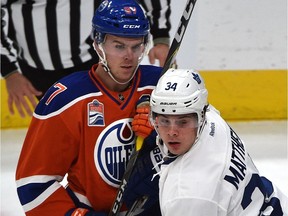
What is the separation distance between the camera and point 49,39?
4.22 metres

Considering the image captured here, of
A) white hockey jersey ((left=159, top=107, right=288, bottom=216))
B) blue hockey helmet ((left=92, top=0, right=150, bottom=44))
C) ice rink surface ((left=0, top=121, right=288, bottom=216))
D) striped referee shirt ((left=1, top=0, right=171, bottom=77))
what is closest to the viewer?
white hockey jersey ((left=159, top=107, right=288, bottom=216))

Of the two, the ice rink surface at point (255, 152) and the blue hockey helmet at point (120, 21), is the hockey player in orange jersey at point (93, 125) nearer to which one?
the blue hockey helmet at point (120, 21)

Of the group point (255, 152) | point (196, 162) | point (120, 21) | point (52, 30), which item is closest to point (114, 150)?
point (120, 21)

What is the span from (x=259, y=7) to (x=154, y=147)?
2.64 m

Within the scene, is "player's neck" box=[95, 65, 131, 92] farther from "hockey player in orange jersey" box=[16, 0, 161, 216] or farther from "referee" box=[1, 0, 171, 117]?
"referee" box=[1, 0, 171, 117]

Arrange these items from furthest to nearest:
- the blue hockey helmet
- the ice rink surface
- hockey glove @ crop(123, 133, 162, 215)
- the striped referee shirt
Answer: the striped referee shirt < the ice rink surface < hockey glove @ crop(123, 133, 162, 215) < the blue hockey helmet

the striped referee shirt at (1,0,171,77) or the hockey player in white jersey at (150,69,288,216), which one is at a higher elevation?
the hockey player in white jersey at (150,69,288,216)

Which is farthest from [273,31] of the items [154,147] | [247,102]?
[154,147]

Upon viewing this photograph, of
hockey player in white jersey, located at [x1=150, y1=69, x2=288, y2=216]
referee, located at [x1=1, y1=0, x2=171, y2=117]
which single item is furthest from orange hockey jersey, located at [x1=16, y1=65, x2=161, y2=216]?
referee, located at [x1=1, y1=0, x2=171, y2=117]

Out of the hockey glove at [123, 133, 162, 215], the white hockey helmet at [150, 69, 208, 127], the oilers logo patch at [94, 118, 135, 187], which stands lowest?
the hockey glove at [123, 133, 162, 215]

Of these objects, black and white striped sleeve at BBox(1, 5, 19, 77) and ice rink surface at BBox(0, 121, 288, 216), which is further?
black and white striped sleeve at BBox(1, 5, 19, 77)

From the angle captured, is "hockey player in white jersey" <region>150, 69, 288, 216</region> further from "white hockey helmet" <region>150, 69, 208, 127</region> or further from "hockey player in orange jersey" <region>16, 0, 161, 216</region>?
"hockey player in orange jersey" <region>16, 0, 161, 216</region>

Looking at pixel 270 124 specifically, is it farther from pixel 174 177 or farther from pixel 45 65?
pixel 174 177

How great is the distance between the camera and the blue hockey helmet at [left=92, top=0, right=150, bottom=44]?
2191 mm
